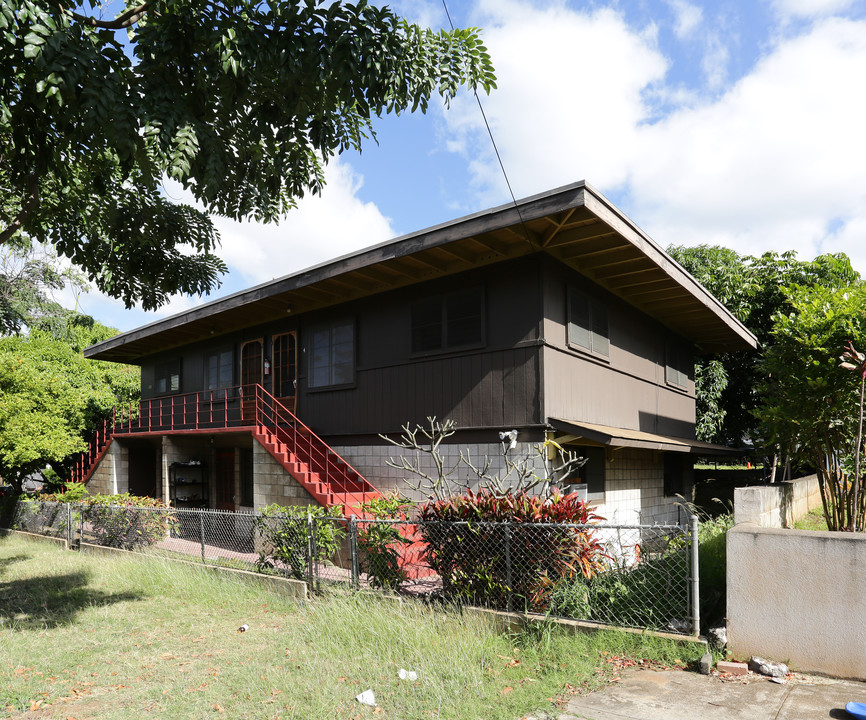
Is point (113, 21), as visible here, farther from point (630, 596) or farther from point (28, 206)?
point (630, 596)

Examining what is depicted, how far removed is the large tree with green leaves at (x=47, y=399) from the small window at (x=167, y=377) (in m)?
2.13

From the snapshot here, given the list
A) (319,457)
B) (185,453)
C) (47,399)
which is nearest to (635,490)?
(319,457)

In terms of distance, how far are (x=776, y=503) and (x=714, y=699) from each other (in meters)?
4.28

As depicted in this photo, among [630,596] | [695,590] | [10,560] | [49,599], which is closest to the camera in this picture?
[695,590]

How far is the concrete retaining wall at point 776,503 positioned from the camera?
7.12m

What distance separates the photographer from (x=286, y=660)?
6.27 m

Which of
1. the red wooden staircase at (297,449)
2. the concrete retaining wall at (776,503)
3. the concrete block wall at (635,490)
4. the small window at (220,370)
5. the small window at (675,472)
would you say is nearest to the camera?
the concrete retaining wall at (776,503)

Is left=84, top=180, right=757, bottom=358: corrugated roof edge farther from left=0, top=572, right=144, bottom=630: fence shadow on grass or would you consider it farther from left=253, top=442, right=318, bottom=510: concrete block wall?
left=0, top=572, right=144, bottom=630: fence shadow on grass

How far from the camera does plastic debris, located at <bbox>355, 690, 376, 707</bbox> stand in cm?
512

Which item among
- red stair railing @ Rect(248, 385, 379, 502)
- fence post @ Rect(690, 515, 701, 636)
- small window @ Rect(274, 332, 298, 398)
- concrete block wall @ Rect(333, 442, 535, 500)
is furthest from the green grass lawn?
small window @ Rect(274, 332, 298, 398)

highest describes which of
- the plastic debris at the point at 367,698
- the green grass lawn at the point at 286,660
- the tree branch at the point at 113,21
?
the tree branch at the point at 113,21

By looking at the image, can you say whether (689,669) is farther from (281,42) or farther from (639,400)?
(639,400)

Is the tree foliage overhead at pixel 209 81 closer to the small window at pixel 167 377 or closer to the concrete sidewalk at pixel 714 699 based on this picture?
the concrete sidewalk at pixel 714 699

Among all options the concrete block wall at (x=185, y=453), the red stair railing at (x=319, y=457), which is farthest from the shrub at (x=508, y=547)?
the concrete block wall at (x=185, y=453)
